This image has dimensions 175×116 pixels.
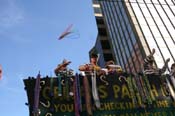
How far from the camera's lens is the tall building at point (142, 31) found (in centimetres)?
3331

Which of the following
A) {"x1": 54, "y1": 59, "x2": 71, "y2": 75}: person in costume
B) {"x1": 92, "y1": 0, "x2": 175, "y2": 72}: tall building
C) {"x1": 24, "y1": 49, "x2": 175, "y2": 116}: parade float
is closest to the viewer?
{"x1": 24, "y1": 49, "x2": 175, "y2": 116}: parade float

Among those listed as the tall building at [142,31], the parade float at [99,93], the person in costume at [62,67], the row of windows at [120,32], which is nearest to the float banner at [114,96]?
the parade float at [99,93]

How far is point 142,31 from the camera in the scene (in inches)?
1385

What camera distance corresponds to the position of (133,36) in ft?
118

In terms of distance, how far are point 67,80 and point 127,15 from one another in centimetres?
2791

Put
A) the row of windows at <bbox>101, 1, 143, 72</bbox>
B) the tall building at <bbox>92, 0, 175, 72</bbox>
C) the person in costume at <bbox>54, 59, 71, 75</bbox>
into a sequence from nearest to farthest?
the person in costume at <bbox>54, 59, 71, 75</bbox> < the tall building at <bbox>92, 0, 175, 72</bbox> < the row of windows at <bbox>101, 1, 143, 72</bbox>

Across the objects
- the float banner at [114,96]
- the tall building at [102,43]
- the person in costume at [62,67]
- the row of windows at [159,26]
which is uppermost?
the tall building at [102,43]

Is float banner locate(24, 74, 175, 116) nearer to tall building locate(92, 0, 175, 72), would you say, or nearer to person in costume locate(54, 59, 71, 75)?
person in costume locate(54, 59, 71, 75)

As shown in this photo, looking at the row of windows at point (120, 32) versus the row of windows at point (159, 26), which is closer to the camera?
the row of windows at point (159, 26)

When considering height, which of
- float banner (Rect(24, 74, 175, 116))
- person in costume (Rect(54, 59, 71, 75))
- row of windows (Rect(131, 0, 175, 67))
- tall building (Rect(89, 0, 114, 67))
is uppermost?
tall building (Rect(89, 0, 114, 67))

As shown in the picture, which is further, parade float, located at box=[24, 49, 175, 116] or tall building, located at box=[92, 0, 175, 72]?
tall building, located at box=[92, 0, 175, 72]

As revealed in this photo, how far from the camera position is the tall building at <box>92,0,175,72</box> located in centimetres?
3331

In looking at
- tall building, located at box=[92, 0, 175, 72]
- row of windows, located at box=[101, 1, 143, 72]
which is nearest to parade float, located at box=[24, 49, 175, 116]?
tall building, located at box=[92, 0, 175, 72]

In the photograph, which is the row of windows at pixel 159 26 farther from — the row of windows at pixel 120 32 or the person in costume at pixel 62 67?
the person in costume at pixel 62 67
